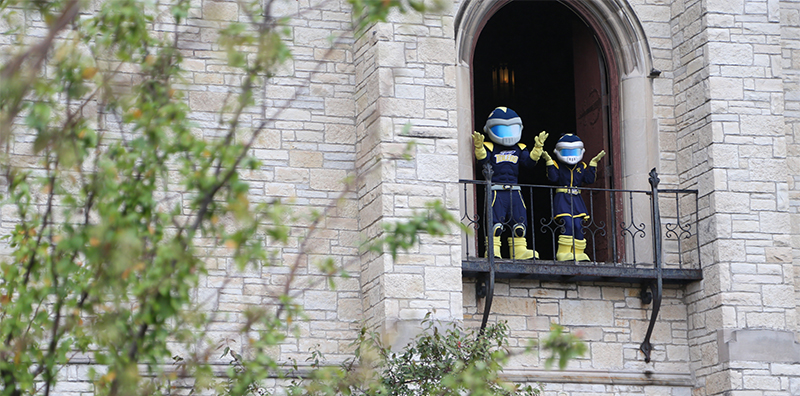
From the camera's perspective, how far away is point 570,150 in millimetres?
10766

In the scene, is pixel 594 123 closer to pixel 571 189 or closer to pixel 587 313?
pixel 571 189

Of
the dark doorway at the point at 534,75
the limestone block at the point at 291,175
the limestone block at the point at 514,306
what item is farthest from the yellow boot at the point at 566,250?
the limestone block at the point at 291,175

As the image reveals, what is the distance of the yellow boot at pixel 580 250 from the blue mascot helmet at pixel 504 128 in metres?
1.06

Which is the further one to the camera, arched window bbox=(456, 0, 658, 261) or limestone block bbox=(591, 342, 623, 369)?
arched window bbox=(456, 0, 658, 261)

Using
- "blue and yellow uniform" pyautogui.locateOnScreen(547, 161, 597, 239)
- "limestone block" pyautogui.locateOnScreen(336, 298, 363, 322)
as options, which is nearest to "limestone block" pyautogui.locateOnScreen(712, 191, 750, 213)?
"blue and yellow uniform" pyautogui.locateOnScreen(547, 161, 597, 239)

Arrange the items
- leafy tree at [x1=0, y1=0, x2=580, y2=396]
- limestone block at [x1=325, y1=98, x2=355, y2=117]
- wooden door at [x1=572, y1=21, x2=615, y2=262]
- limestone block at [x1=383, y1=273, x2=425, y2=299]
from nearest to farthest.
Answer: leafy tree at [x1=0, y1=0, x2=580, y2=396] < limestone block at [x1=383, y1=273, x2=425, y2=299] < limestone block at [x1=325, y1=98, x2=355, y2=117] < wooden door at [x1=572, y1=21, x2=615, y2=262]

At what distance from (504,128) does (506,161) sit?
0.98ft

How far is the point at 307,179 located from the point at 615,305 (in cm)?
291

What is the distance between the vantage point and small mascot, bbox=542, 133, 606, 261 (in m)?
10.6

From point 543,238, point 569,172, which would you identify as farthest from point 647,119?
point 543,238

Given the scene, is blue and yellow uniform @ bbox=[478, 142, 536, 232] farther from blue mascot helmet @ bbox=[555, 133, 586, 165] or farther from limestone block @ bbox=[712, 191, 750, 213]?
limestone block @ bbox=[712, 191, 750, 213]

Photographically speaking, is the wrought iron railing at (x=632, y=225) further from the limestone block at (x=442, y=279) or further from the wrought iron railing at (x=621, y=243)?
the limestone block at (x=442, y=279)

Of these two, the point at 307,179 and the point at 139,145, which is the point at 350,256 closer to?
the point at 307,179

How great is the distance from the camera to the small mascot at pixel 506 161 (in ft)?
34.3
